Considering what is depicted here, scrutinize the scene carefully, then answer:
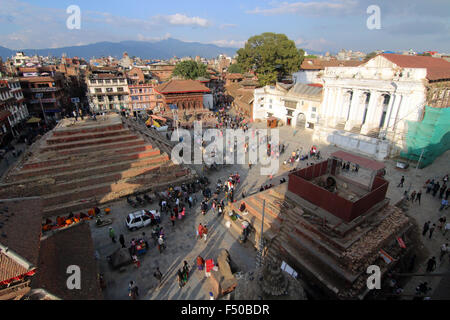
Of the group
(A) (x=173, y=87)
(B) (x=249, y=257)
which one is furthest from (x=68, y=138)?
(A) (x=173, y=87)

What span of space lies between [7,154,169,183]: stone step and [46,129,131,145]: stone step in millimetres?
3485

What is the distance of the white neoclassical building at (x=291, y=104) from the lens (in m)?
33.7

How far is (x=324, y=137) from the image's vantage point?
30828 millimetres

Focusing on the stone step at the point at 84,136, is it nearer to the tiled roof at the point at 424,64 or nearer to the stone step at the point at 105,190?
the stone step at the point at 105,190

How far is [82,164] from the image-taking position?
1948 centimetres

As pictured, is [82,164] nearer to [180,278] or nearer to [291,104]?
[180,278]

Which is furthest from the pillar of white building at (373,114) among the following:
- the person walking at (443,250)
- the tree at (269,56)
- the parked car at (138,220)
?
the parked car at (138,220)

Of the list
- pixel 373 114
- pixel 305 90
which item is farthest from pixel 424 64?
pixel 305 90

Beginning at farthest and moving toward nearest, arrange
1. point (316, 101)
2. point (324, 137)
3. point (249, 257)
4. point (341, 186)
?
1. point (316, 101)
2. point (324, 137)
3. point (341, 186)
4. point (249, 257)

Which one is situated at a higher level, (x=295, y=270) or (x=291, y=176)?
(x=291, y=176)

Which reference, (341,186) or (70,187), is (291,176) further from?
(70,187)

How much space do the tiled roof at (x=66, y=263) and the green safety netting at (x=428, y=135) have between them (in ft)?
85.7

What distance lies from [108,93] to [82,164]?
2902 cm
